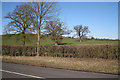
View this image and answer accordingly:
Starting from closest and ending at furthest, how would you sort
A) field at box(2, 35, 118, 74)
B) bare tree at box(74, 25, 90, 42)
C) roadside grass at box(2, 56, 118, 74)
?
roadside grass at box(2, 56, 118, 74) < field at box(2, 35, 118, 74) < bare tree at box(74, 25, 90, 42)

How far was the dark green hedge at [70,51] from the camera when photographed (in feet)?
44.0

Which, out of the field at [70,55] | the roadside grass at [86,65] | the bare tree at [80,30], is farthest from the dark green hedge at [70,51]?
the bare tree at [80,30]

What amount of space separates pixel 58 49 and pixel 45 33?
5881mm

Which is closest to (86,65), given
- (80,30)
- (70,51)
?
(70,51)

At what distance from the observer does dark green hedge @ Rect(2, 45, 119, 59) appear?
13406mm

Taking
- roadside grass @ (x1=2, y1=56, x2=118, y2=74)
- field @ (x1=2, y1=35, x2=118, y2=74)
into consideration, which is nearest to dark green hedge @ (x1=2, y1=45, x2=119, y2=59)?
field @ (x1=2, y1=35, x2=118, y2=74)

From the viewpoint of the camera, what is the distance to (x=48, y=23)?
20.6 meters

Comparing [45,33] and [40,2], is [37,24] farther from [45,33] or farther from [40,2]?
[40,2]

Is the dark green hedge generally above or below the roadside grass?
above

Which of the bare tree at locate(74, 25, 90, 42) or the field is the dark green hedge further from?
the bare tree at locate(74, 25, 90, 42)

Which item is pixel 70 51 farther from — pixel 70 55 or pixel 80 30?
pixel 80 30

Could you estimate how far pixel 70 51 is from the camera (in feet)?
52.4

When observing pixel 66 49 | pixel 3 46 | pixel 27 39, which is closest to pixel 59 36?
pixel 27 39

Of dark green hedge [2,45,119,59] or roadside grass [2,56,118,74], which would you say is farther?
dark green hedge [2,45,119,59]
